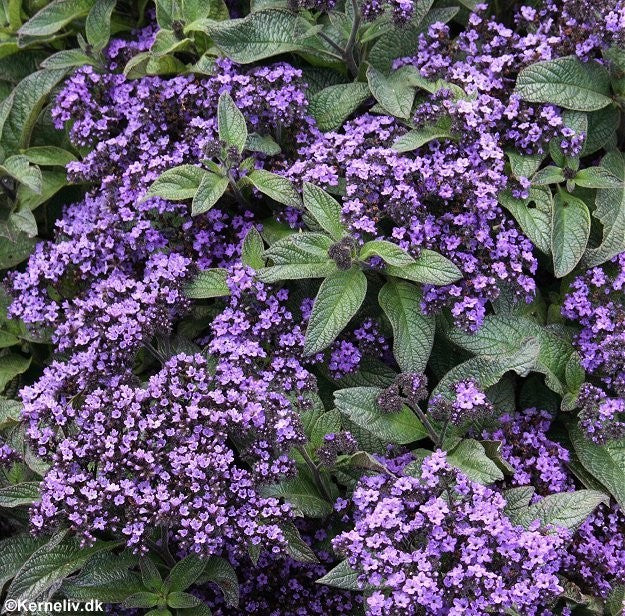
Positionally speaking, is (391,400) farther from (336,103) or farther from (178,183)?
(336,103)

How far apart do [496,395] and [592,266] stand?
2.23 feet

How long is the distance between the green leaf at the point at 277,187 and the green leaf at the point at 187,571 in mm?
1457

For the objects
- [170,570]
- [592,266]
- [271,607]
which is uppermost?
[592,266]

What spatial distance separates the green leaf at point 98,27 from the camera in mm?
4379

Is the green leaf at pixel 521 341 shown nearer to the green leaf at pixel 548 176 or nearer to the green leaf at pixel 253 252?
the green leaf at pixel 548 176

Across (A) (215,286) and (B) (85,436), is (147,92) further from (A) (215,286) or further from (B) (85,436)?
(B) (85,436)

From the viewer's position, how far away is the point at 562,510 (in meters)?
3.29

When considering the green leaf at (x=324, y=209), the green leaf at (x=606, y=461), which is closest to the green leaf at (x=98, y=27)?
the green leaf at (x=324, y=209)

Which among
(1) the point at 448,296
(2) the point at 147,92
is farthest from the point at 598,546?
(2) the point at 147,92

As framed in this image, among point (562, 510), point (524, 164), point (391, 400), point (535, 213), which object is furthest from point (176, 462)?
point (524, 164)

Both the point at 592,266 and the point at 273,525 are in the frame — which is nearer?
the point at 273,525

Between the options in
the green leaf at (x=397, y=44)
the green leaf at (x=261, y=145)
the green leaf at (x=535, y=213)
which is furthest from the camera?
the green leaf at (x=397, y=44)

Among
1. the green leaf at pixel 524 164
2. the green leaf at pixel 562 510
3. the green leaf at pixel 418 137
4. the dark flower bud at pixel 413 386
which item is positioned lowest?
the green leaf at pixel 562 510

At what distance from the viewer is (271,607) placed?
3541mm
